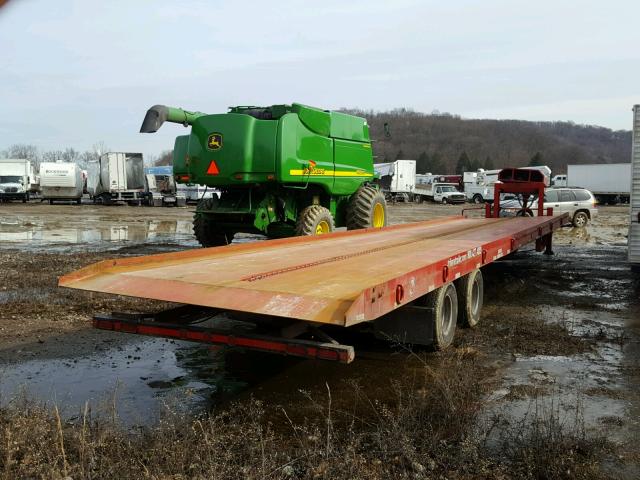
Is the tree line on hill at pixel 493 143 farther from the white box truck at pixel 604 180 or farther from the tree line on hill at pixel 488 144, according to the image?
the white box truck at pixel 604 180

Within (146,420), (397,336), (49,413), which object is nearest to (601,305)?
(397,336)

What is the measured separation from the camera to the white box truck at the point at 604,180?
45.4 m

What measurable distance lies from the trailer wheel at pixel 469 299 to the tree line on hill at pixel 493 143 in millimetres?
109013

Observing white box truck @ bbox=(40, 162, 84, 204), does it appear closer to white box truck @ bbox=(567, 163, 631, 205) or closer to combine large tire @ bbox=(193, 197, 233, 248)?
combine large tire @ bbox=(193, 197, 233, 248)

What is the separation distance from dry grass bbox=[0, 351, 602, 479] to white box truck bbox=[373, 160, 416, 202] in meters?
45.2

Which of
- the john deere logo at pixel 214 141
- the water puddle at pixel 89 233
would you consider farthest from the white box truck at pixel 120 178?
the john deere logo at pixel 214 141

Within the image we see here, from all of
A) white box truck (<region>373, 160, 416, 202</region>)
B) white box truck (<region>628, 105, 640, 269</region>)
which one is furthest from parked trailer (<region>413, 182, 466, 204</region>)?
white box truck (<region>628, 105, 640, 269</region>)

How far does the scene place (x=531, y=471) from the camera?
3506mm

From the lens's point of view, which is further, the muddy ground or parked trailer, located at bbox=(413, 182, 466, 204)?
parked trailer, located at bbox=(413, 182, 466, 204)

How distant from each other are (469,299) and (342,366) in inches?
76.3

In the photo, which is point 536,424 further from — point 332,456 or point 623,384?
point 623,384

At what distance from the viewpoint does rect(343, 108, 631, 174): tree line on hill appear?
395ft

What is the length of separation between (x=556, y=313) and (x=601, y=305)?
1080 millimetres

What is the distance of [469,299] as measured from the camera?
6895 millimetres
